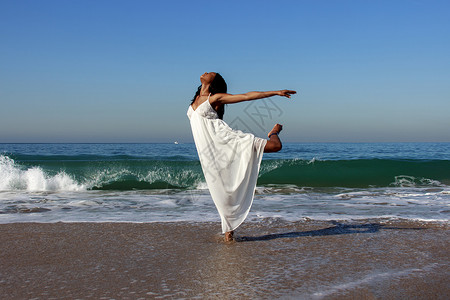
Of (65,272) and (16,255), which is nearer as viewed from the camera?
(65,272)

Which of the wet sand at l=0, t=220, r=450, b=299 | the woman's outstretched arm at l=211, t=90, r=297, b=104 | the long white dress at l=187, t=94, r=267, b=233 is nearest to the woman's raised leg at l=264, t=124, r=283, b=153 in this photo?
the long white dress at l=187, t=94, r=267, b=233

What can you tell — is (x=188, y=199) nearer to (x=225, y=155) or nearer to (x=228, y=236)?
(x=228, y=236)

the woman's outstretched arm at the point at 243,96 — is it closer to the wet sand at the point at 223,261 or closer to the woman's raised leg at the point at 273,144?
the woman's raised leg at the point at 273,144

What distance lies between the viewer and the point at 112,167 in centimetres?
1634

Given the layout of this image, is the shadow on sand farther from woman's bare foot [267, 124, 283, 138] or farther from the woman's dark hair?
the woman's dark hair

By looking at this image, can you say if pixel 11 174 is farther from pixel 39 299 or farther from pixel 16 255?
pixel 39 299

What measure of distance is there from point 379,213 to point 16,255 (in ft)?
15.3

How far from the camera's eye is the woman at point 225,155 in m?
4.00

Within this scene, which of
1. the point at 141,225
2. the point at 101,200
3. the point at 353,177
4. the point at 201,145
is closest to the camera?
the point at 201,145

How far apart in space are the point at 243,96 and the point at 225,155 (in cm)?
63

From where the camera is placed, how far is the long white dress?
4.01 metres

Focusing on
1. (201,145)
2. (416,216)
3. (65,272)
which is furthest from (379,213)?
(65,272)

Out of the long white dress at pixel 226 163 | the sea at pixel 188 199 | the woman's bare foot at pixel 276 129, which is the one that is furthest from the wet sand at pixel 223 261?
the woman's bare foot at pixel 276 129

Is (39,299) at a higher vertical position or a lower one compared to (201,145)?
lower
